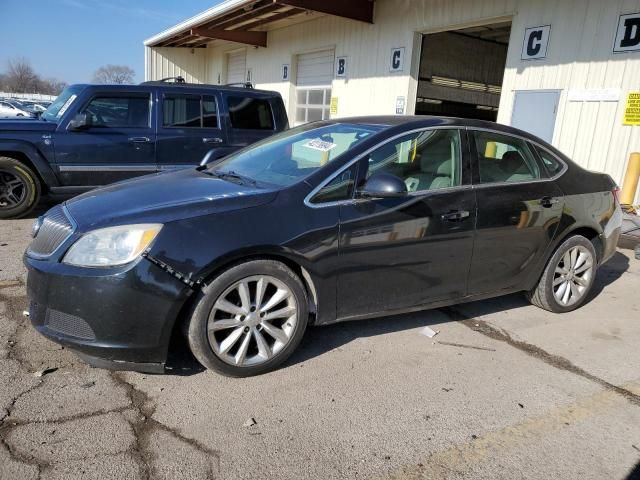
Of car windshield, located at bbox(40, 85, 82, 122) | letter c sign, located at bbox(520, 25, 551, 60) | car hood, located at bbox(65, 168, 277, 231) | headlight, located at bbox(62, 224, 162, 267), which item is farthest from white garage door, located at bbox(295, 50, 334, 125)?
headlight, located at bbox(62, 224, 162, 267)

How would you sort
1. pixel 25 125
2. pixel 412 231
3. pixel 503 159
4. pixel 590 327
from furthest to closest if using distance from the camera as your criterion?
pixel 25 125 → pixel 590 327 → pixel 503 159 → pixel 412 231

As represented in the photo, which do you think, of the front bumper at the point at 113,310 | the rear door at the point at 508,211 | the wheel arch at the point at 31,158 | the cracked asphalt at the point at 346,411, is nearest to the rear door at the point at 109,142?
the wheel arch at the point at 31,158

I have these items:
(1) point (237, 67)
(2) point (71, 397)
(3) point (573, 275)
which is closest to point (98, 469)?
(2) point (71, 397)

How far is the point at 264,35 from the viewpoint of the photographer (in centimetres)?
1650

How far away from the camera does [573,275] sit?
4520 millimetres

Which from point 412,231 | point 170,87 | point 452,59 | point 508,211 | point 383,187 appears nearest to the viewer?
point 383,187

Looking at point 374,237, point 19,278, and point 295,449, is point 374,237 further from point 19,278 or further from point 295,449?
point 19,278

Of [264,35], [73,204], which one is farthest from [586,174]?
[264,35]

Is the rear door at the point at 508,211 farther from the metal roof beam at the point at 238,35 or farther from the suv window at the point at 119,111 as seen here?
the metal roof beam at the point at 238,35

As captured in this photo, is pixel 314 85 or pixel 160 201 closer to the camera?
pixel 160 201

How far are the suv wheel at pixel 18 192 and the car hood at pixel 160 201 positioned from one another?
152 inches

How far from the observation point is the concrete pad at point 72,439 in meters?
2.33

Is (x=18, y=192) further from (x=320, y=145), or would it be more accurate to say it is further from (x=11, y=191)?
(x=320, y=145)

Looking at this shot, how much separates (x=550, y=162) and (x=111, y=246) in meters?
3.48
